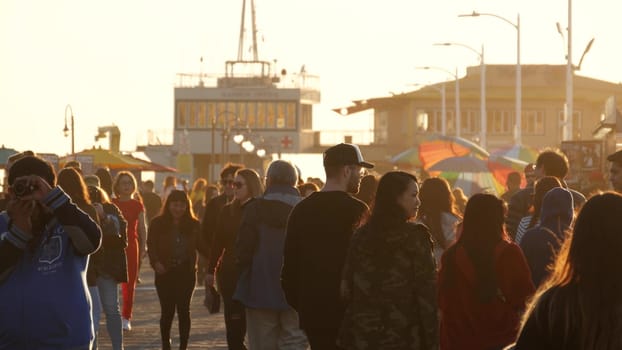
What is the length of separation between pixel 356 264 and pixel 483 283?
3.37 feet

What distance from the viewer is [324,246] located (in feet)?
31.8

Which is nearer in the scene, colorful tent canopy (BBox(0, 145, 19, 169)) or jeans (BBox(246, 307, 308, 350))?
jeans (BBox(246, 307, 308, 350))

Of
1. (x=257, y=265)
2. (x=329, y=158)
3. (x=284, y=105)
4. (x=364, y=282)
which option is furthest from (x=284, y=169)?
(x=284, y=105)

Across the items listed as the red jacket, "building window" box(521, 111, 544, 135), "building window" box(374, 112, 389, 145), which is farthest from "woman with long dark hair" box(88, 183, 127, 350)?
"building window" box(374, 112, 389, 145)

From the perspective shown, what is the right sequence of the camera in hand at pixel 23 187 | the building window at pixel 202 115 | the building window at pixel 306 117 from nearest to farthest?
the camera in hand at pixel 23 187, the building window at pixel 202 115, the building window at pixel 306 117

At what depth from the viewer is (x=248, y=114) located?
13725 centimetres

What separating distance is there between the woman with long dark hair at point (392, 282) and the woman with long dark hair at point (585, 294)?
3.35 m

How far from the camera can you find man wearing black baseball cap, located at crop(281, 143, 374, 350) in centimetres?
954

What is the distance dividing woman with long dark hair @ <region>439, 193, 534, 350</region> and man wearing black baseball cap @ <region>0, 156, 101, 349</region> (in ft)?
8.13

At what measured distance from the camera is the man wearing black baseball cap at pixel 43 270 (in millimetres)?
7711

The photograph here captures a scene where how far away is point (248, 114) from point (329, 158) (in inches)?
→ 5021

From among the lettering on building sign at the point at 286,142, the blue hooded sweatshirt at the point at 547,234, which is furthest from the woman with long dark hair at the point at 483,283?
the lettering on building sign at the point at 286,142

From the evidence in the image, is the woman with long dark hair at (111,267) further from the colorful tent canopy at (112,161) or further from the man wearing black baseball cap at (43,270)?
the colorful tent canopy at (112,161)

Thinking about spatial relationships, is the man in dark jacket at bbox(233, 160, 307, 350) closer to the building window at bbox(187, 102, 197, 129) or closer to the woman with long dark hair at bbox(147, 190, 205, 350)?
the woman with long dark hair at bbox(147, 190, 205, 350)
